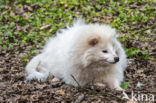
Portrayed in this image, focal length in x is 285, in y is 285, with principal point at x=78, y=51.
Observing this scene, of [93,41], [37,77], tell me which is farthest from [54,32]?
[93,41]

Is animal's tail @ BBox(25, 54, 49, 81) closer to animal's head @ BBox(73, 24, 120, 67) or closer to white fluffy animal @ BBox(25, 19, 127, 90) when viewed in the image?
white fluffy animal @ BBox(25, 19, 127, 90)

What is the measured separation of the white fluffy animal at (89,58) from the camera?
4.98 metres

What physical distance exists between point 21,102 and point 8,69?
2.24 m

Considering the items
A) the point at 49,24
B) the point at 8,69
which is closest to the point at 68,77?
the point at 8,69

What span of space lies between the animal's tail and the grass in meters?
0.93

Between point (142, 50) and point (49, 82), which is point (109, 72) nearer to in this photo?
point (49, 82)

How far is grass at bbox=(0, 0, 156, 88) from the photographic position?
8.14m

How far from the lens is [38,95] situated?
15.8 ft

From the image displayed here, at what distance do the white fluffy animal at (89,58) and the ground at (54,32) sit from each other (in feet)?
0.71

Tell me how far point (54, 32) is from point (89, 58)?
12.4 ft

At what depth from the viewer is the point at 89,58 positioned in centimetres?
498

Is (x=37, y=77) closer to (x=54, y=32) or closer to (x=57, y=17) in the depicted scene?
(x=54, y=32)

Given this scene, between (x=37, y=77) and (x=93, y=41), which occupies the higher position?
(x=93, y=41)

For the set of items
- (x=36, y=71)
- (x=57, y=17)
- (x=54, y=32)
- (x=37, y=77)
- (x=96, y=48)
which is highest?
(x=57, y=17)
